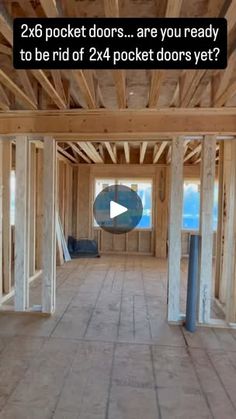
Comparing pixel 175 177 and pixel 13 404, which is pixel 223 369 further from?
pixel 175 177

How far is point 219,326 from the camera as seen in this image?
11.1 feet

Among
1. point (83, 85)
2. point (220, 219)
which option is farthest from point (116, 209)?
point (83, 85)

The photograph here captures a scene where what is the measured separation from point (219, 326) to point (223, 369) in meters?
0.91

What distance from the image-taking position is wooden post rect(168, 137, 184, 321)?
3420mm

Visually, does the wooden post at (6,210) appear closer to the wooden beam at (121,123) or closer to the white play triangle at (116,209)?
the wooden beam at (121,123)

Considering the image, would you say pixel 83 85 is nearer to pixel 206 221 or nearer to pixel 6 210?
pixel 206 221

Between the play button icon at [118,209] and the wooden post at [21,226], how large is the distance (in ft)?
15.7

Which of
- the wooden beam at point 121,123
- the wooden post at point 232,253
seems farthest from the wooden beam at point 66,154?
the wooden post at point 232,253

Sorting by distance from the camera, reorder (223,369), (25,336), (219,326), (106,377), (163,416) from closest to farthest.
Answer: (163,416) → (106,377) → (223,369) → (25,336) → (219,326)

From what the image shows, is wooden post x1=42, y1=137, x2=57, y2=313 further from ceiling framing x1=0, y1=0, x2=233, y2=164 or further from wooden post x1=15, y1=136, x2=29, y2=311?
ceiling framing x1=0, y1=0, x2=233, y2=164

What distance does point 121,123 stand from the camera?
11.4 ft

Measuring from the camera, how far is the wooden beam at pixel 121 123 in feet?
11.0

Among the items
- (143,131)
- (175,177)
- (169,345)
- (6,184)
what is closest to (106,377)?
(169,345)

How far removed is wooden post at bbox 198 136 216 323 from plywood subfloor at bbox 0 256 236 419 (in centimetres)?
39
